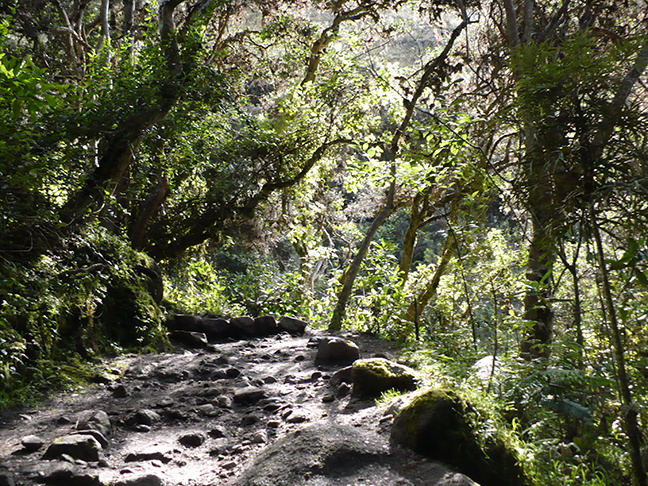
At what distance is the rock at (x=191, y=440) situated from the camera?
329 centimetres

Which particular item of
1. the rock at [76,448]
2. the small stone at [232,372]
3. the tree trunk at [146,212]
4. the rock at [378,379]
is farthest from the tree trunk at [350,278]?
the rock at [76,448]

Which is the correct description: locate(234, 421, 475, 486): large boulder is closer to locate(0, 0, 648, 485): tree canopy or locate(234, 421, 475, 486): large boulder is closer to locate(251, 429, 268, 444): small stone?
locate(251, 429, 268, 444): small stone

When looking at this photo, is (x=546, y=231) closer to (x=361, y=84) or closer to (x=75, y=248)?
(x=75, y=248)

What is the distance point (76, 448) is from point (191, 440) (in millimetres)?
830

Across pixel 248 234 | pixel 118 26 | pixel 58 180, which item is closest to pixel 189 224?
pixel 248 234

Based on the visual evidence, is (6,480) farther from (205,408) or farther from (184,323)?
(184,323)

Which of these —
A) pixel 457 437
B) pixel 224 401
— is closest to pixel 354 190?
pixel 224 401

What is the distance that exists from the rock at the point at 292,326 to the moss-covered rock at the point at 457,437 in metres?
5.79

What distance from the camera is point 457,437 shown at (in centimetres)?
272

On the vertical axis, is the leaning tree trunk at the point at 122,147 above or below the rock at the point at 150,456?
above

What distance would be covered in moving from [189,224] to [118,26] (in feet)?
23.5

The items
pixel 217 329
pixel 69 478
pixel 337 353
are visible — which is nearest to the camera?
pixel 69 478

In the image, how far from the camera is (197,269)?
34.4ft

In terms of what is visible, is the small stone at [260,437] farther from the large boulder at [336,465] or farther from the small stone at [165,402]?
the small stone at [165,402]
